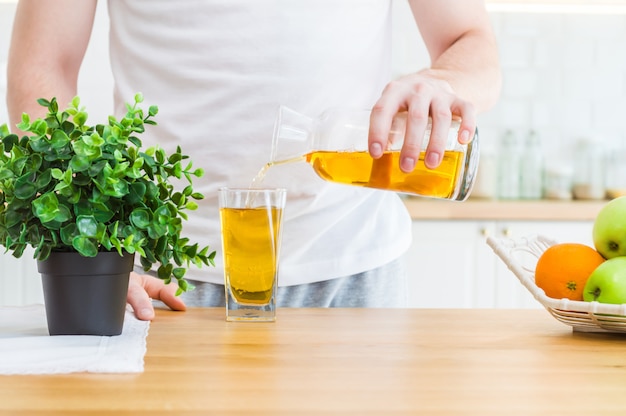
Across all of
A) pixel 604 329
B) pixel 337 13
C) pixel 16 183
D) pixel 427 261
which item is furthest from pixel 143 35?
pixel 427 261

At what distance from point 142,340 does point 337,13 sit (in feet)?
2.66

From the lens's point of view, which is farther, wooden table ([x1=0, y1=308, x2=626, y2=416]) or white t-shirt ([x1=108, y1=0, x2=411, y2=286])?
white t-shirt ([x1=108, y1=0, x2=411, y2=286])

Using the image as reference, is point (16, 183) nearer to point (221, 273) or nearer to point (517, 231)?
point (221, 273)

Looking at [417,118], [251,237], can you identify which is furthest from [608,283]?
[251,237]

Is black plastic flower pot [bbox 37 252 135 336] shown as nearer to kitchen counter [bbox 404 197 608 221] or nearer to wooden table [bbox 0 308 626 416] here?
wooden table [bbox 0 308 626 416]

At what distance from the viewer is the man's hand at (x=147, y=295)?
1.07m

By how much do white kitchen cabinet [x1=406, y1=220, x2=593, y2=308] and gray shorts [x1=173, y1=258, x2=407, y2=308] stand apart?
4.42 feet

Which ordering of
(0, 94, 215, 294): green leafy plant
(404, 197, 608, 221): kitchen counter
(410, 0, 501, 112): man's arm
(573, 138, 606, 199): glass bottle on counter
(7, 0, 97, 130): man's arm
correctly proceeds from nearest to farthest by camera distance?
(0, 94, 215, 294): green leafy plant < (410, 0, 501, 112): man's arm < (7, 0, 97, 130): man's arm < (404, 197, 608, 221): kitchen counter < (573, 138, 606, 199): glass bottle on counter

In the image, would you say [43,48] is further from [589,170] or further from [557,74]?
[557,74]

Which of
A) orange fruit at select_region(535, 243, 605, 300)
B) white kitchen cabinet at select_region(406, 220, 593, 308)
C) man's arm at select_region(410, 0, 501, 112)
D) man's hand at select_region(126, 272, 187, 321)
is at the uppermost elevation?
man's arm at select_region(410, 0, 501, 112)

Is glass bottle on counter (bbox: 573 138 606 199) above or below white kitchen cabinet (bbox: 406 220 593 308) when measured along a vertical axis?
above

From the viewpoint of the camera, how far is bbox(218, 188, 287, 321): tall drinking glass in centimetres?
106

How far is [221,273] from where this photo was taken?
4.74 feet

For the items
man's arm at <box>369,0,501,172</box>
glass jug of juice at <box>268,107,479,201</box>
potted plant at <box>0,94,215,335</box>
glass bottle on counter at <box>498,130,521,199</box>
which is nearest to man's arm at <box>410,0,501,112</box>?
man's arm at <box>369,0,501,172</box>
